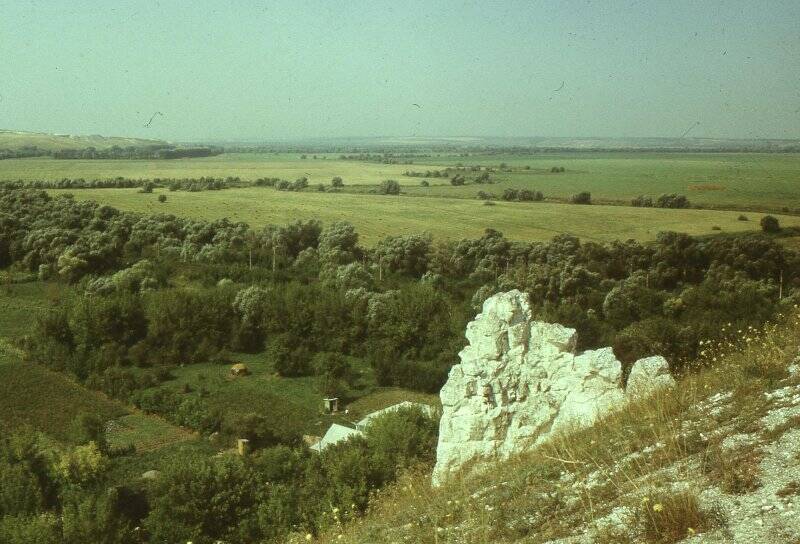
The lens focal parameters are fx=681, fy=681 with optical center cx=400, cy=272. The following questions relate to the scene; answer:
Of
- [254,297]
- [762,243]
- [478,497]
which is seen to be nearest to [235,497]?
[478,497]

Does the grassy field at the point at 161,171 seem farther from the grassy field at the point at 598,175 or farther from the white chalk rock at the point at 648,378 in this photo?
the white chalk rock at the point at 648,378

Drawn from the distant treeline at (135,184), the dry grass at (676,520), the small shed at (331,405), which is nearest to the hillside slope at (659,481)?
the dry grass at (676,520)

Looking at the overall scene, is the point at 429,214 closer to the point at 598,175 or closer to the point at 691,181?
the point at 691,181

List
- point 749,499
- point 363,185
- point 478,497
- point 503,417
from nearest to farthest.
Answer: point 749,499 < point 478,497 < point 503,417 < point 363,185

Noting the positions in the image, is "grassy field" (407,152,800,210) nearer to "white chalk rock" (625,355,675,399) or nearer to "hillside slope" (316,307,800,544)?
"white chalk rock" (625,355,675,399)

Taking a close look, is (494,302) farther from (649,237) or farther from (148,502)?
(649,237)

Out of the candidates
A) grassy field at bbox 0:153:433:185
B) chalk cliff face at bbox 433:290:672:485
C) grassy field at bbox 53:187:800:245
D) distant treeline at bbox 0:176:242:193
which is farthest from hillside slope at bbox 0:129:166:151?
chalk cliff face at bbox 433:290:672:485
